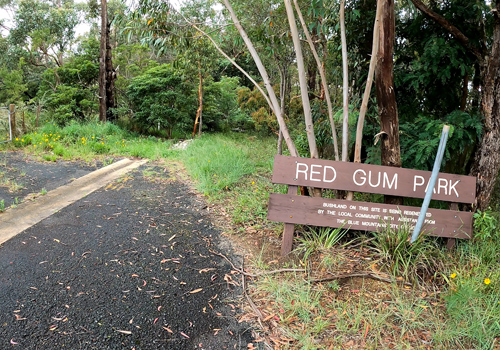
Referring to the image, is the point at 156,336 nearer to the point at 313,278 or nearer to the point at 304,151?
the point at 313,278

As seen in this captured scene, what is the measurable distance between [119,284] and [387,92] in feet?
10.7

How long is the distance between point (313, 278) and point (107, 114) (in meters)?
10.7

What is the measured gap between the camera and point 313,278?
293 cm

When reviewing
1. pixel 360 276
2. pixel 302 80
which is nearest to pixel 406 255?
pixel 360 276

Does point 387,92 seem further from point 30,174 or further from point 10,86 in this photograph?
point 10,86

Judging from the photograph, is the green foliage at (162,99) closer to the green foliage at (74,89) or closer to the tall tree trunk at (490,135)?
the green foliage at (74,89)

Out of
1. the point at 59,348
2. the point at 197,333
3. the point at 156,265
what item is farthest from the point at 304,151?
the point at 59,348

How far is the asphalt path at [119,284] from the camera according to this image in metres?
2.28

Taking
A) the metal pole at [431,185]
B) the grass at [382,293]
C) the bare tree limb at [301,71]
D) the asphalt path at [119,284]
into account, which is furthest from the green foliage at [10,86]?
the metal pole at [431,185]

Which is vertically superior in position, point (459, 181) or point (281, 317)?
point (459, 181)

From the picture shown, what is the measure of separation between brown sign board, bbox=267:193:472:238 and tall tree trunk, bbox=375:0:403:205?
34 centimetres

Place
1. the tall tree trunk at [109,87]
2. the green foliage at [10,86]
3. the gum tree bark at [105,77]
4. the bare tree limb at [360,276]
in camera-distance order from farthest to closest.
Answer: the green foliage at [10,86]
the tall tree trunk at [109,87]
the gum tree bark at [105,77]
the bare tree limb at [360,276]

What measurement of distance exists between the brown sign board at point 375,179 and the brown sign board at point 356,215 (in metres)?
0.15

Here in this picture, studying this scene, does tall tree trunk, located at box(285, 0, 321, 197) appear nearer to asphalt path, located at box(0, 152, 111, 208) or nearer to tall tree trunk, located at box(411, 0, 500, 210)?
tall tree trunk, located at box(411, 0, 500, 210)
